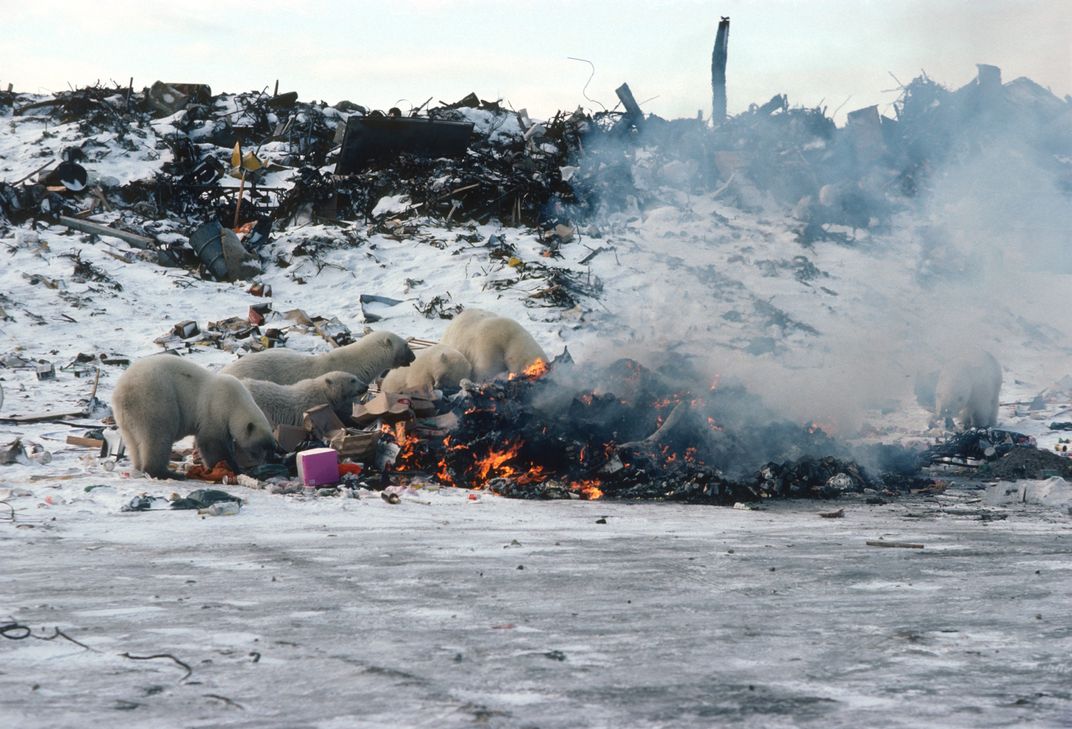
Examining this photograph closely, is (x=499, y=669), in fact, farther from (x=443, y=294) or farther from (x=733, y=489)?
(x=443, y=294)

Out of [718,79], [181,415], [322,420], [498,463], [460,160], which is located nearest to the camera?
[181,415]

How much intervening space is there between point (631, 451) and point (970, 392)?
488 centimetres

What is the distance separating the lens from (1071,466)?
933 centimetres

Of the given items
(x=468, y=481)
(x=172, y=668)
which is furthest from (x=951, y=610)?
(x=468, y=481)

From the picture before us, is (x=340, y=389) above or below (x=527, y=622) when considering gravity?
above

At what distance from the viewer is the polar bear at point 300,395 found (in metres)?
10.2

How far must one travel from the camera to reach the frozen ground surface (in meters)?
3.39

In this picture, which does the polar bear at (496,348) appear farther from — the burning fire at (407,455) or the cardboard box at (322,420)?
the burning fire at (407,455)

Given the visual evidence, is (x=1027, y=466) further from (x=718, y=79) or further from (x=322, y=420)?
(x=718, y=79)

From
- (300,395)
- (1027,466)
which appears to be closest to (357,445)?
(300,395)

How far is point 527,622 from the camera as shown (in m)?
4.41

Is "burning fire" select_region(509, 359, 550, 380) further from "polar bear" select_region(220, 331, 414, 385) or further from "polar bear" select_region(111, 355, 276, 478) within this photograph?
"polar bear" select_region(111, 355, 276, 478)

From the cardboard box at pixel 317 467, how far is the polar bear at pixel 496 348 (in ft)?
12.4

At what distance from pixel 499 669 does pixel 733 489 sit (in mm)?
5244
